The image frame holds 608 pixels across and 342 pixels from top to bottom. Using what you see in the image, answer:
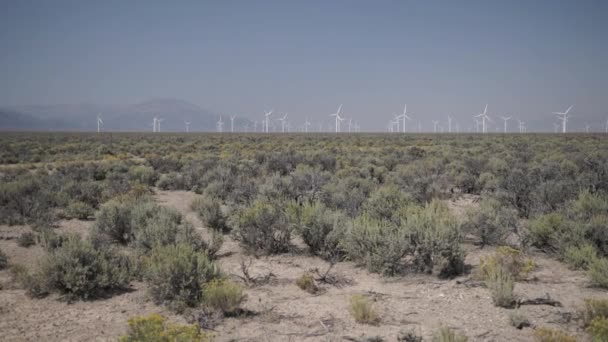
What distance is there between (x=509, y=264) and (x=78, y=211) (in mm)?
11323

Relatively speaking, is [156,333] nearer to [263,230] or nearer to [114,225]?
[263,230]

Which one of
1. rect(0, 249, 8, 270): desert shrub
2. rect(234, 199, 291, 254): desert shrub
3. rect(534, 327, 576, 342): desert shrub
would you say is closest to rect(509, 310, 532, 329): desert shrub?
rect(534, 327, 576, 342): desert shrub

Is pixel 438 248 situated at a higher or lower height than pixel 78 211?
higher

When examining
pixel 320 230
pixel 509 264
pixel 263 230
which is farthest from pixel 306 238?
pixel 509 264

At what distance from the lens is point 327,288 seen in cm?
731

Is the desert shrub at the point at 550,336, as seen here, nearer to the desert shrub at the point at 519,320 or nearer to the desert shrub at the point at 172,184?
the desert shrub at the point at 519,320

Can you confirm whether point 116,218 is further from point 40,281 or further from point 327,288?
point 327,288

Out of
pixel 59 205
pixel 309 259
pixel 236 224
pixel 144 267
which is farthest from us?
pixel 59 205

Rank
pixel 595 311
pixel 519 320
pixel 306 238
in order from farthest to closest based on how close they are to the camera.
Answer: pixel 306 238 < pixel 519 320 < pixel 595 311

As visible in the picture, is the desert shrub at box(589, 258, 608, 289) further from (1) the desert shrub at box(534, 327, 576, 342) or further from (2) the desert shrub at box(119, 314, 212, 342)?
(2) the desert shrub at box(119, 314, 212, 342)

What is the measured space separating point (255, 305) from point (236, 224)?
3394mm

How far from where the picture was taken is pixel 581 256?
774cm

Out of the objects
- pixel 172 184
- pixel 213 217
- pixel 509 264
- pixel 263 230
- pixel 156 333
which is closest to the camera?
pixel 156 333

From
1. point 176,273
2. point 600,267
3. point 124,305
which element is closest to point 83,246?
point 124,305
